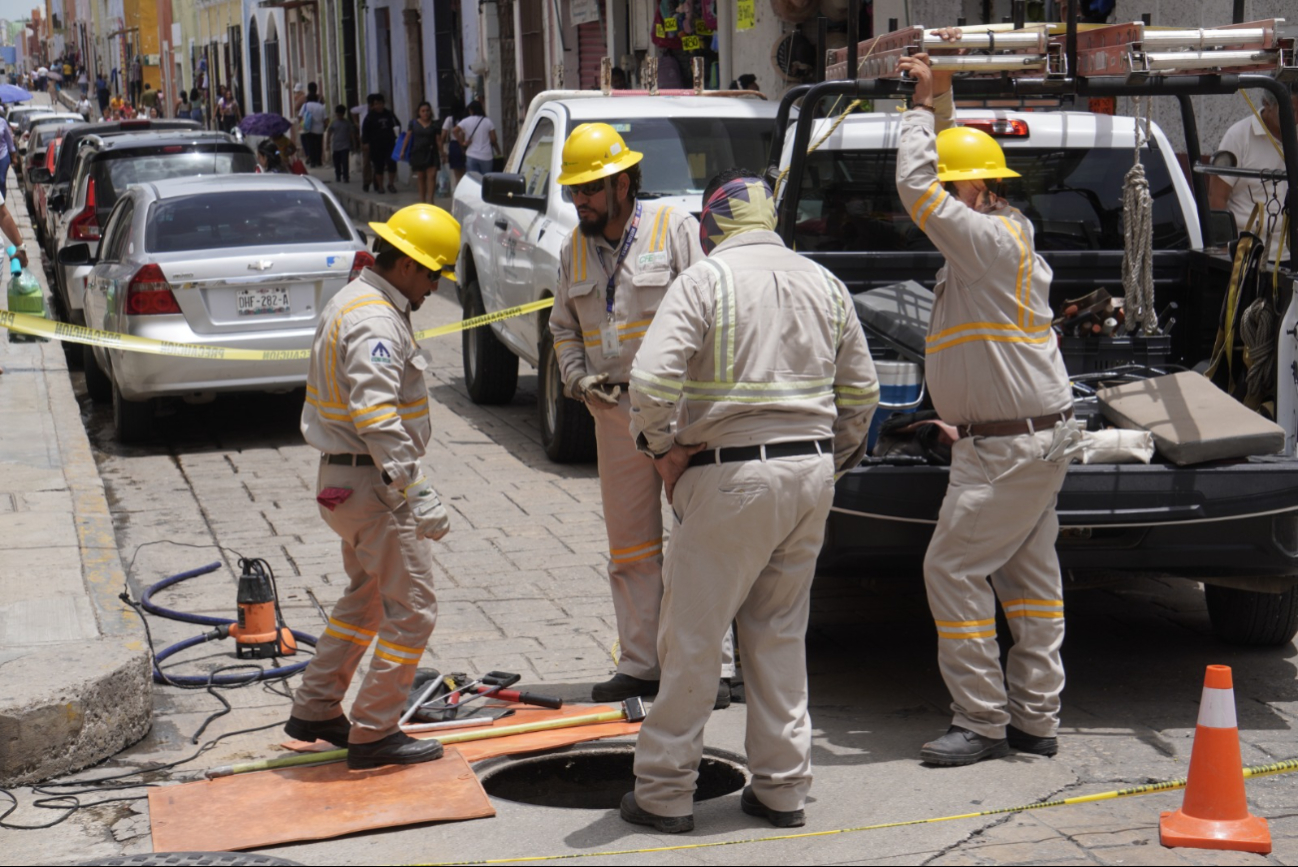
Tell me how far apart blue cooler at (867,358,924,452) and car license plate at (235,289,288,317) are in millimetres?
5172

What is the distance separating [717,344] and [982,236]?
100 centimetres

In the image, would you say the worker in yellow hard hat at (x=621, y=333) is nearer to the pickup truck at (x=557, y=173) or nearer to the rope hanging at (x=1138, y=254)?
the rope hanging at (x=1138, y=254)

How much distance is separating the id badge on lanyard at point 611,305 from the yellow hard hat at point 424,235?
88 centimetres

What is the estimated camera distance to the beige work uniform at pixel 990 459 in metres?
5.10

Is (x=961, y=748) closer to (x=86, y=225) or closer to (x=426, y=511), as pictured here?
(x=426, y=511)

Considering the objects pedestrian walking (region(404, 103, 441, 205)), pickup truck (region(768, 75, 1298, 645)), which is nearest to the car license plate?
pickup truck (region(768, 75, 1298, 645))

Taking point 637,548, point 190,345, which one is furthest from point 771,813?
point 190,345

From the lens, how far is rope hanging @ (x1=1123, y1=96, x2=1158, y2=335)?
21.3 feet

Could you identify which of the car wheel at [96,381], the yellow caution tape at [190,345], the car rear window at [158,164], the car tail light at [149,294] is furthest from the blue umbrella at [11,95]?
the car tail light at [149,294]

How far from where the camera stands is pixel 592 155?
5785 mm

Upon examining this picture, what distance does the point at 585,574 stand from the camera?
7.47 m

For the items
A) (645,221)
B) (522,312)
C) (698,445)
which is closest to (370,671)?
(698,445)

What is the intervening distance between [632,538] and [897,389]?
3.66 ft

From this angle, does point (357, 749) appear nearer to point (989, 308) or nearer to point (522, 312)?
point (989, 308)
